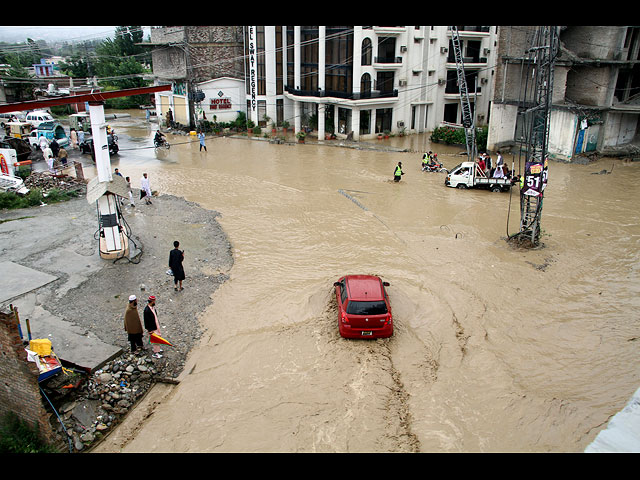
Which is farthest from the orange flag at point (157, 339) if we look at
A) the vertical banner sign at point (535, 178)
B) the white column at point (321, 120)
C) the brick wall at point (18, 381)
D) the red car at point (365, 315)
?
the white column at point (321, 120)

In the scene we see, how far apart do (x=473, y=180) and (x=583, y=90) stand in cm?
1360

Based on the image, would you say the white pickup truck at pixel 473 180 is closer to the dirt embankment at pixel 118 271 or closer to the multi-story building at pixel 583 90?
the multi-story building at pixel 583 90

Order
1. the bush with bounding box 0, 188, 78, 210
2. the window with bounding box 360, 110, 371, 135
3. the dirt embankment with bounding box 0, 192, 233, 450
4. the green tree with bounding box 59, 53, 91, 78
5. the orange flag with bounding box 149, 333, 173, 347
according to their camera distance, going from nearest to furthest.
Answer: the dirt embankment with bounding box 0, 192, 233, 450 → the orange flag with bounding box 149, 333, 173, 347 → the bush with bounding box 0, 188, 78, 210 → the window with bounding box 360, 110, 371, 135 → the green tree with bounding box 59, 53, 91, 78

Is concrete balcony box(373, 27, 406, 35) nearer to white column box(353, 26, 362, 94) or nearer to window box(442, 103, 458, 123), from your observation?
white column box(353, 26, 362, 94)

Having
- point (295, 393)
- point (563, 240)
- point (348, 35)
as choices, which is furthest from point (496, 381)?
point (348, 35)

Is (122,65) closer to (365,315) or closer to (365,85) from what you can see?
(365,85)

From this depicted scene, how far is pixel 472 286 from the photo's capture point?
15773 mm

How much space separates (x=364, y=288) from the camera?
13180 millimetres

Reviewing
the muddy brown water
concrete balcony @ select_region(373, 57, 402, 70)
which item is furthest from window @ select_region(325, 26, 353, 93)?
the muddy brown water

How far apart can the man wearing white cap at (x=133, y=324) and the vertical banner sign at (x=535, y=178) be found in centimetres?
Answer: 1351

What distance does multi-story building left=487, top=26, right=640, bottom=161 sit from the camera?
30875mm

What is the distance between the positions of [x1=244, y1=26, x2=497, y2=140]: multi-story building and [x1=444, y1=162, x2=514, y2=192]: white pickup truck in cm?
1218

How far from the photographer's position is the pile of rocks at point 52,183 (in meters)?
24.7

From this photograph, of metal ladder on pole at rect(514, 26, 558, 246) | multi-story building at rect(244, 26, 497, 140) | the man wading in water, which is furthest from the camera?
multi-story building at rect(244, 26, 497, 140)
